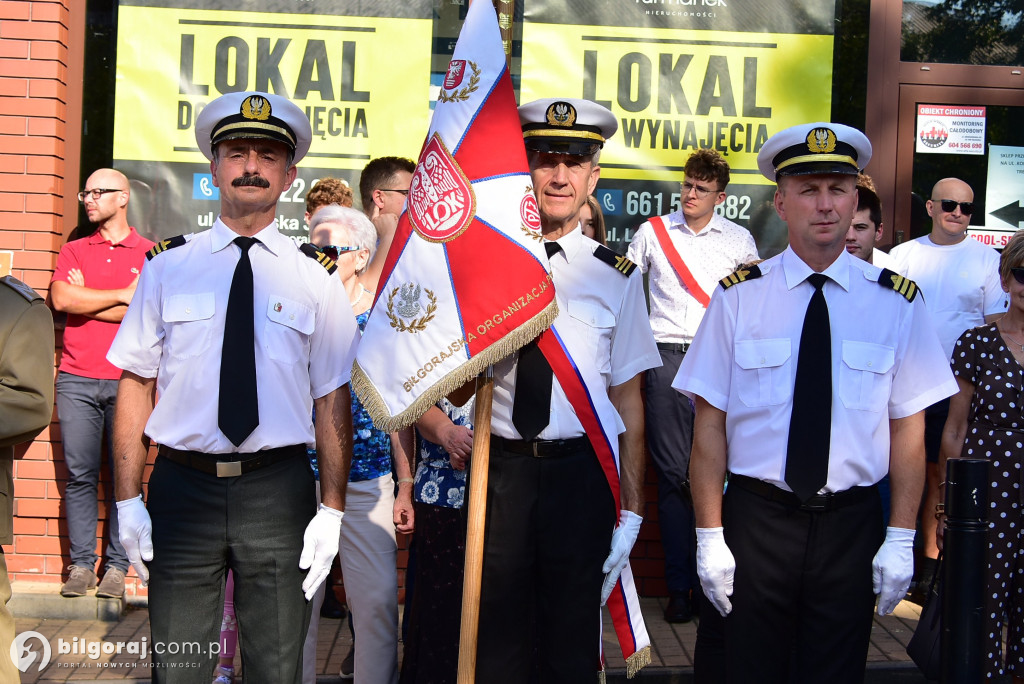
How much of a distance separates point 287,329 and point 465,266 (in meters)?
0.66

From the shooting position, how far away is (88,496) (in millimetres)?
5707

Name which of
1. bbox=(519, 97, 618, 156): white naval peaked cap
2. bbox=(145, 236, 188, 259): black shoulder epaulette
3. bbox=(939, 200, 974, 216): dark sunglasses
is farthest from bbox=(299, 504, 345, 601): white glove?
bbox=(939, 200, 974, 216): dark sunglasses

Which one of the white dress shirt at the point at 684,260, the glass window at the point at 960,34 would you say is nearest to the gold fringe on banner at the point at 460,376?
the white dress shirt at the point at 684,260

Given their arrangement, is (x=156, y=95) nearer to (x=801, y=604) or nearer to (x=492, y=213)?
(x=492, y=213)

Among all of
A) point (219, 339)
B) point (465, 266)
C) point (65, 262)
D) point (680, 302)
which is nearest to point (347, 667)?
point (219, 339)

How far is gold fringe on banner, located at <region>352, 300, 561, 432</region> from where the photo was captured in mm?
3129

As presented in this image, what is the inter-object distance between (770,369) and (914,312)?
515 millimetres

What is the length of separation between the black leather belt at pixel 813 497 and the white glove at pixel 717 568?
19cm

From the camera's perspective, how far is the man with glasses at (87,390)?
568 centimetres

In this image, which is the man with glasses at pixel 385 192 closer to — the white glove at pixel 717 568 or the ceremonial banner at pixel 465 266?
the ceremonial banner at pixel 465 266

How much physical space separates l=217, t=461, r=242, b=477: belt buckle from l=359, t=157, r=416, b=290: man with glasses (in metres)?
1.79

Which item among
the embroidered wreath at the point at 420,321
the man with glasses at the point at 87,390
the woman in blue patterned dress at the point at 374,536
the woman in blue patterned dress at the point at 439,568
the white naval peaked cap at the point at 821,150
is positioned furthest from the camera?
the man with glasses at the point at 87,390

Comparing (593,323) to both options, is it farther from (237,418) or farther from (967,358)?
(967,358)

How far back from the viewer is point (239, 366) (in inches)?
129
